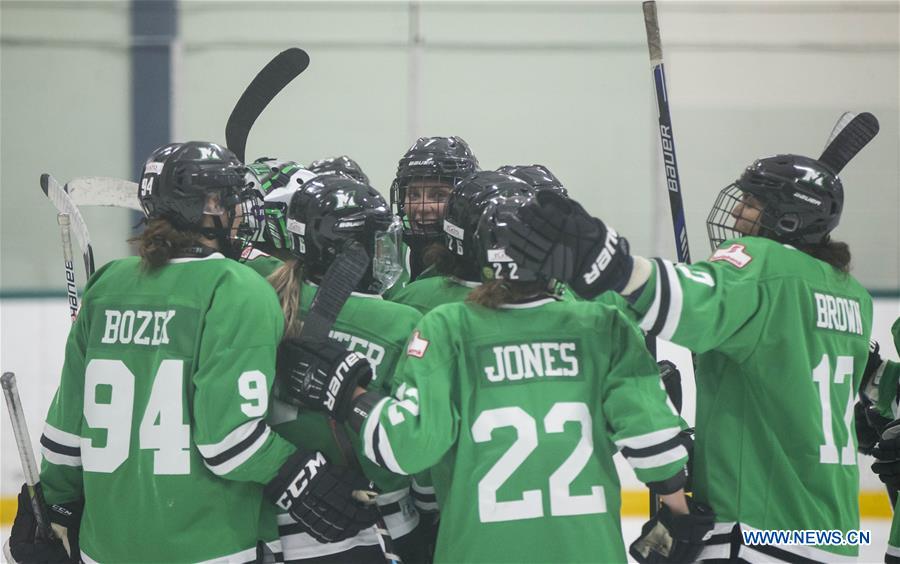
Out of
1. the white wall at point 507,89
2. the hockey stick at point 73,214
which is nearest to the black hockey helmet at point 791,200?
the hockey stick at point 73,214

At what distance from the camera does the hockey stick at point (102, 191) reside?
296cm

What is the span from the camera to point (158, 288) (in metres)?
2.11

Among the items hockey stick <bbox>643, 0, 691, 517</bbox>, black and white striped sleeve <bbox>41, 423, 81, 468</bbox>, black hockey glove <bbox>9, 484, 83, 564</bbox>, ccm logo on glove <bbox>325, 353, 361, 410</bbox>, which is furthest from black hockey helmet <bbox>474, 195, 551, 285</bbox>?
black hockey glove <bbox>9, 484, 83, 564</bbox>

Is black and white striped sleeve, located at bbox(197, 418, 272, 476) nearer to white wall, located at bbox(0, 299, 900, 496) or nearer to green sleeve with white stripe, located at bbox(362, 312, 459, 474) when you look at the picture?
green sleeve with white stripe, located at bbox(362, 312, 459, 474)

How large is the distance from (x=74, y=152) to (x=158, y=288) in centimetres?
377

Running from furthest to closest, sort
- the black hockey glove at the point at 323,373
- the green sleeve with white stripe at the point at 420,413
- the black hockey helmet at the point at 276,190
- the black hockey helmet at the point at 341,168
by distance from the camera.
Result: the black hockey helmet at the point at 341,168, the black hockey helmet at the point at 276,190, the black hockey glove at the point at 323,373, the green sleeve with white stripe at the point at 420,413

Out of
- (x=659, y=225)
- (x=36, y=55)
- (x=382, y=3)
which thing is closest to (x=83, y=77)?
(x=36, y=55)

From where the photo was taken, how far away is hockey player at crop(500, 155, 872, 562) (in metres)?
2.10

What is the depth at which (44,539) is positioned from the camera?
239cm

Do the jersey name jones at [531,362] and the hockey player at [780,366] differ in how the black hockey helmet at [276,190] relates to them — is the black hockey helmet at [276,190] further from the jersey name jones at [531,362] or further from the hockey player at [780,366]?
the hockey player at [780,366]

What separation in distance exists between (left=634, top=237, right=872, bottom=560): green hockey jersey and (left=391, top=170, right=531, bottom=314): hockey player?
469mm

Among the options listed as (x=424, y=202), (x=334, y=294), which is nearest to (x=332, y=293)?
(x=334, y=294)

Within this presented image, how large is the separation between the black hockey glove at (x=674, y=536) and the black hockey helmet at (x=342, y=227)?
2.41ft

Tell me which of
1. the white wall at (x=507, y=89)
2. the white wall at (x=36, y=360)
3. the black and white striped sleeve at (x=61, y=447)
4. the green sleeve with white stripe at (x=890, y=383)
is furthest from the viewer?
the white wall at (x=507, y=89)
